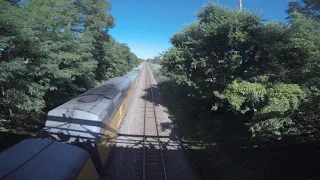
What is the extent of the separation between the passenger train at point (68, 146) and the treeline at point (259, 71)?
6.01 metres

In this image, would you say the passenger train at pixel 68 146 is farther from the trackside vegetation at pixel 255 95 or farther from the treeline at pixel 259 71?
the treeline at pixel 259 71

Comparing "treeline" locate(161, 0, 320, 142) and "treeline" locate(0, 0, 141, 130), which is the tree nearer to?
"treeline" locate(161, 0, 320, 142)

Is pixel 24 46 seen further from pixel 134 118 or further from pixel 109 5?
pixel 109 5

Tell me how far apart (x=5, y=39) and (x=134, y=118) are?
32.9 ft

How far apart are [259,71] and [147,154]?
789 centimetres

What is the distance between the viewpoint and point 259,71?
1093 cm

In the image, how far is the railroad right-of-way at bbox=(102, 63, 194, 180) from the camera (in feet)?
29.5

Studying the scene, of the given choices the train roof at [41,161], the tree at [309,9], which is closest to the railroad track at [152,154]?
the train roof at [41,161]

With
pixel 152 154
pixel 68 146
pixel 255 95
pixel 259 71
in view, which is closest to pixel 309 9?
pixel 259 71

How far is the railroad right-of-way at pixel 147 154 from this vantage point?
899cm

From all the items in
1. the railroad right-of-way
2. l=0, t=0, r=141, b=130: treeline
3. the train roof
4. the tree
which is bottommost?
the railroad right-of-way

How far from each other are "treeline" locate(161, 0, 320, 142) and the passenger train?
19.7ft

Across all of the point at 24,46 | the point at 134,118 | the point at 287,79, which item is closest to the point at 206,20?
the point at 287,79

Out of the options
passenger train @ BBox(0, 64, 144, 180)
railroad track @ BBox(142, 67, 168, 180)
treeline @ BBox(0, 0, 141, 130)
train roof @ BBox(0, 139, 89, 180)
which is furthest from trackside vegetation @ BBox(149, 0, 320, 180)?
treeline @ BBox(0, 0, 141, 130)
